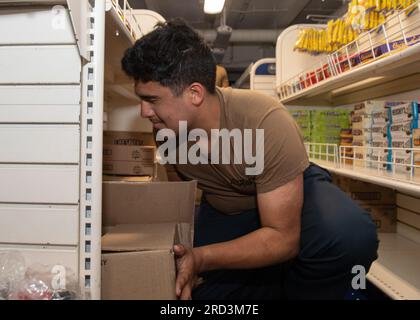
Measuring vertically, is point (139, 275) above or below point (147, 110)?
below

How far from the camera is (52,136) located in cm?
78

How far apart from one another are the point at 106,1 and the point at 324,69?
5.19 ft

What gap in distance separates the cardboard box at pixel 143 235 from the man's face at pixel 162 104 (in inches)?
8.1

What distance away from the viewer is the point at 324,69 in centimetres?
213

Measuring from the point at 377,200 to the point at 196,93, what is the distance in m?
1.39

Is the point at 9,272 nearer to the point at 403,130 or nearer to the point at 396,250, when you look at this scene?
the point at 403,130

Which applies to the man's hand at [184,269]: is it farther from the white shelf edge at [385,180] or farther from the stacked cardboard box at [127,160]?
the white shelf edge at [385,180]

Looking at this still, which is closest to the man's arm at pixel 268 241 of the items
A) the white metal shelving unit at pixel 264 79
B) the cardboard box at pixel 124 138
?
the cardboard box at pixel 124 138

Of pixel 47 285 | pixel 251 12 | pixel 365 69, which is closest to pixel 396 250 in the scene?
pixel 365 69

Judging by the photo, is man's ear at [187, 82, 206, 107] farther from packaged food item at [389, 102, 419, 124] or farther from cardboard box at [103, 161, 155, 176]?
packaged food item at [389, 102, 419, 124]

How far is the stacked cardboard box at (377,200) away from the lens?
2.00 meters

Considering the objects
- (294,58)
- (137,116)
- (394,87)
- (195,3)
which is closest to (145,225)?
(137,116)

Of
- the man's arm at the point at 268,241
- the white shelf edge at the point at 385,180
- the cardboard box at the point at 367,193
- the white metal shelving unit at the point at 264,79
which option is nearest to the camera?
the man's arm at the point at 268,241

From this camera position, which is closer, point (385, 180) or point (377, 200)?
point (385, 180)
